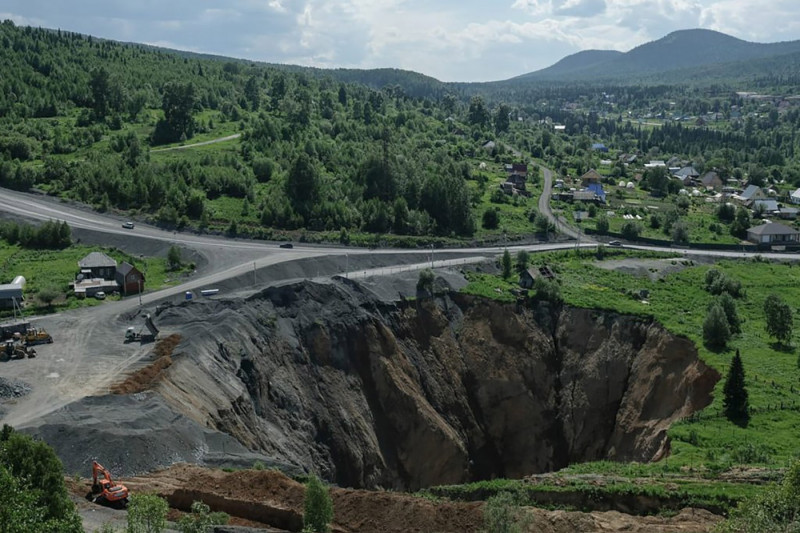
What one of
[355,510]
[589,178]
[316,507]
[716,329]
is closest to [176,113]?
[589,178]

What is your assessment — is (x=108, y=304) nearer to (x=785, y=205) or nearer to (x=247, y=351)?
(x=247, y=351)

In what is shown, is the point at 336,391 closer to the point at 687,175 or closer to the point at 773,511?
the point at 773,511

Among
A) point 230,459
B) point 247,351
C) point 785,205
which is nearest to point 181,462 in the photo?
point 230,459

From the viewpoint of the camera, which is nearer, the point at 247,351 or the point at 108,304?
the point at 247,351

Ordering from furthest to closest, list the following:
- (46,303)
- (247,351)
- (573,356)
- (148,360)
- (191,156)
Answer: (191,156) < (573,356) < (46,303) < (247,351) < (148,360)

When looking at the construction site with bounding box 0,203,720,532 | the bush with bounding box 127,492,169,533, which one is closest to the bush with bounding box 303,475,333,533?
the construction site with bounding box 0,203,720,532

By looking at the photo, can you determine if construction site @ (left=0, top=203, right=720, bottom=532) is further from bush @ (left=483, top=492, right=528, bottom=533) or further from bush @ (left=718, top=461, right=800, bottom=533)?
bush @ (left=718, top=461, right=800, bottom=533)
